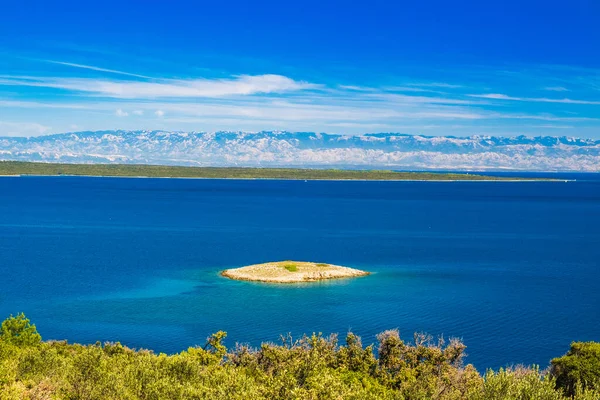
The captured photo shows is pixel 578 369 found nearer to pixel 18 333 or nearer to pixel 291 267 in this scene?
pixel 18 333

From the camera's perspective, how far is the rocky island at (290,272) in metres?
96.4

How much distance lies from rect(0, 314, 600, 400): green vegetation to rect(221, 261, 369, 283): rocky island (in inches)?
1631

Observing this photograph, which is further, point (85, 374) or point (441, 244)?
point (441, 244)

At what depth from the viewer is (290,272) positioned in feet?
322

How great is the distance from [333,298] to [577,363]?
42.2 meters

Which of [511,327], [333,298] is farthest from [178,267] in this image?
[511,327]

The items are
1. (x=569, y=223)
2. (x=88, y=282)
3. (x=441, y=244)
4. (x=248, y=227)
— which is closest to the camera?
(x=88, y=282)

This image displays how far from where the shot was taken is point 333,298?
84.9 meters

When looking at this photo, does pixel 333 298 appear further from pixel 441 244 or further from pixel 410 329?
pixel 441 244

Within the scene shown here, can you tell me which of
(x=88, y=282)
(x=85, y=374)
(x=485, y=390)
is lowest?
(x=88, y=282)

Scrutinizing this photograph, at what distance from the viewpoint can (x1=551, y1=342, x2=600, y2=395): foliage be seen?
44625 millimetres

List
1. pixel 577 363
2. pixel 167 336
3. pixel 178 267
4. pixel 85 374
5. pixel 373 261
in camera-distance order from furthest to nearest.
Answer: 1. pixel 373 261
2. pixel 178 267
3. pixel 167 336
4. pixel 577 363
5. pixel 85 374

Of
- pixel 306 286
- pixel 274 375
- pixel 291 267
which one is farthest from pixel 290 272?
pixel 274 375

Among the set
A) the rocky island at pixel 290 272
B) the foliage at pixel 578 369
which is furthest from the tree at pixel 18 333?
the rocky island at pixel 290 272
